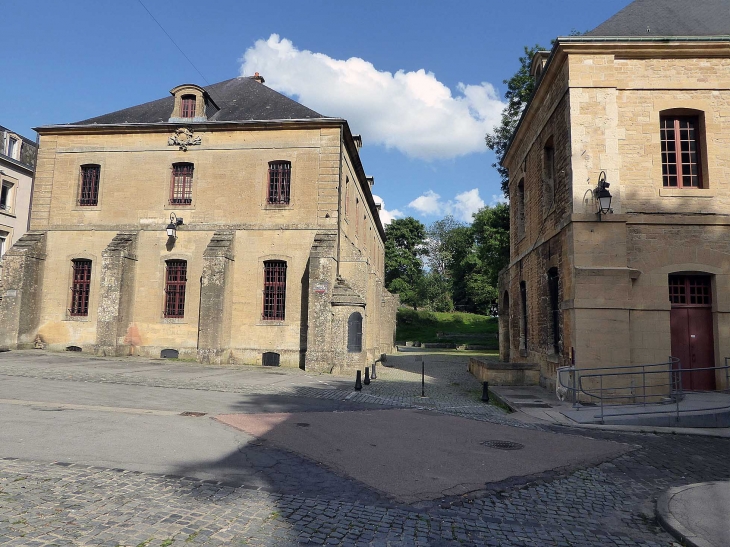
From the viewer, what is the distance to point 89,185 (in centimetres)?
2091

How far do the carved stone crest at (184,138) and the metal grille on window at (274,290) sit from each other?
6022 mm

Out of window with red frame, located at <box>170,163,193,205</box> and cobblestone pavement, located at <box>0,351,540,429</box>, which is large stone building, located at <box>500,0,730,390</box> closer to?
cobblestone pavement, located at <box>0,351,540,429</box>

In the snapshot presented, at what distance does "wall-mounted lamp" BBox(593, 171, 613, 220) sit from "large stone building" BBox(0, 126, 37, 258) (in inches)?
1270

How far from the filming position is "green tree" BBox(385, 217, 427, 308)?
56.8 metres

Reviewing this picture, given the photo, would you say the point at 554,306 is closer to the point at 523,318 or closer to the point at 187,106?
the point at 523,318

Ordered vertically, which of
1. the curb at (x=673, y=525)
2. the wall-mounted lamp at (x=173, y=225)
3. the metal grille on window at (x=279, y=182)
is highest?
the metal grille on window at (x=279, y=182)

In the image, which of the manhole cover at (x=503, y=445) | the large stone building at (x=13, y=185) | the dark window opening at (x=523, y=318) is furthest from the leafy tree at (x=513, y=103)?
the large stone building at (x=13, y=185)

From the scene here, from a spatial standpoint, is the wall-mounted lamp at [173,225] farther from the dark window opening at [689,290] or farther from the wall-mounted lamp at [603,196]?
the dark window opening at [689,290]

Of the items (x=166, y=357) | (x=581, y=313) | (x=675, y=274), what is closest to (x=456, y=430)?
(x=581, y=313)

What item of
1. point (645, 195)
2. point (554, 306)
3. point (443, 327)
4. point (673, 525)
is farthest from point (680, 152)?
point (443, 327)

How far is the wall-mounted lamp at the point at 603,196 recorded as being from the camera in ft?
35.9

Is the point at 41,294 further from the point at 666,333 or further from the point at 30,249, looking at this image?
the point at 666,333

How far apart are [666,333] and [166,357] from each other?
55.7ft

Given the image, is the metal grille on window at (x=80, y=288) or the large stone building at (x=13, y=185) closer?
the metal grille on window at (x=80, y=288)
